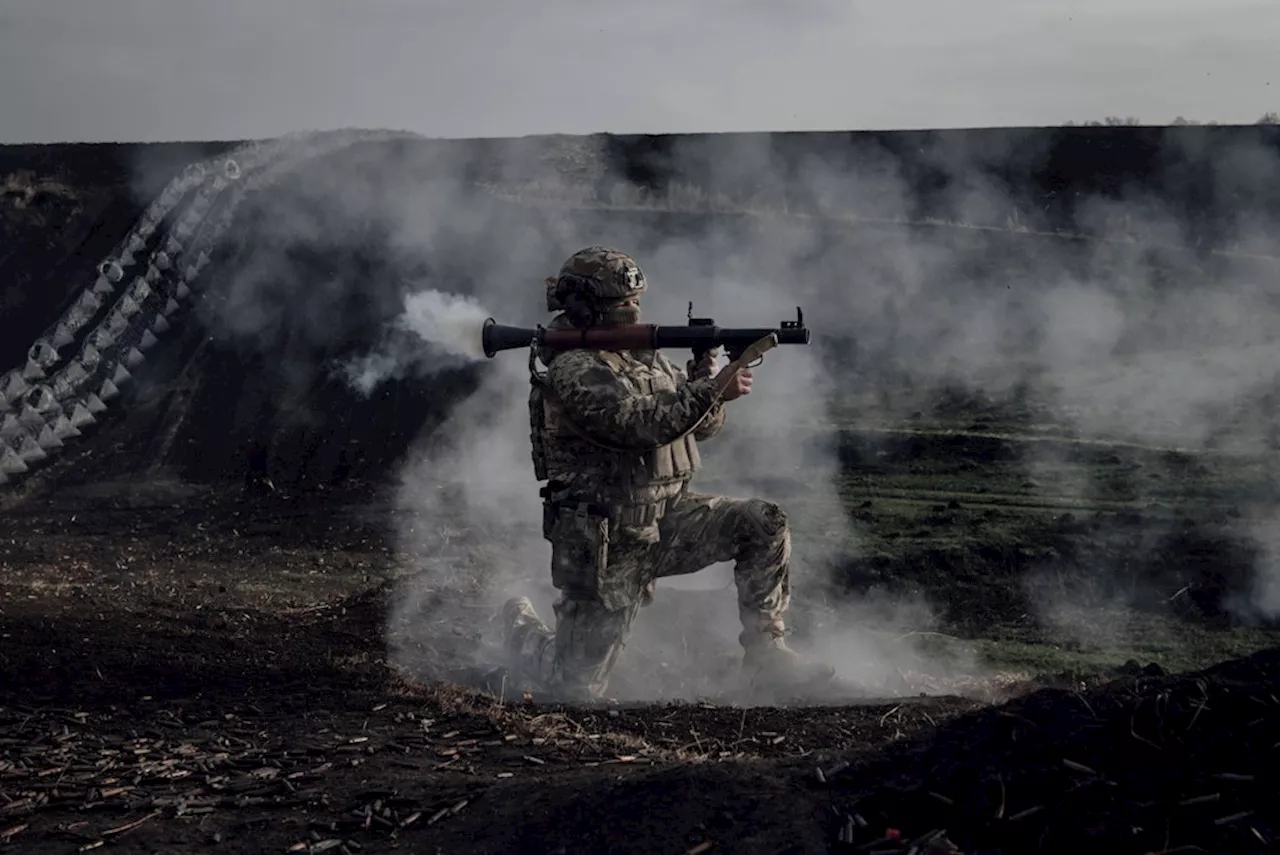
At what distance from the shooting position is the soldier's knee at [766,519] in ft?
24.5

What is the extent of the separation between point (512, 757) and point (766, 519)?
2.19m

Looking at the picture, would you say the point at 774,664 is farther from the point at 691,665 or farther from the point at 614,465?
the point at 614,465

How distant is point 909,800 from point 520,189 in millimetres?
17125

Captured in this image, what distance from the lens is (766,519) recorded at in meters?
7.48

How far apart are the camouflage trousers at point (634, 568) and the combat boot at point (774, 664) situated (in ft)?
0.10

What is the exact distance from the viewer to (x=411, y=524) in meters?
12.4

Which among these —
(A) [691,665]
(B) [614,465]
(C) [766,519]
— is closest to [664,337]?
(B) [614,465]

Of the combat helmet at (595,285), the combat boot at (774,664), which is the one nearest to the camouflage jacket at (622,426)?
the combat helmet at (595,285)

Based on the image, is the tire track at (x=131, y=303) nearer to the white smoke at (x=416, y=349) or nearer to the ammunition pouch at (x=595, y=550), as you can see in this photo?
the white smoke at (x=416, y=349)

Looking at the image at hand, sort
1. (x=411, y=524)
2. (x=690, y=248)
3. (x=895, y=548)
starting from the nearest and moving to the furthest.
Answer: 1. (x=895, y=548)
2. (x=411, y=524)
3. (x=690, y=248)

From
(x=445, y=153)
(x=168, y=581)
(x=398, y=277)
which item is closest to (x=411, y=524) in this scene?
(x=168, y=581)

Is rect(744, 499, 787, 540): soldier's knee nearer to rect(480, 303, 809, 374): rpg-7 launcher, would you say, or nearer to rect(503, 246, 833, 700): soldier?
rect(503, 246, 833, 700): soldier

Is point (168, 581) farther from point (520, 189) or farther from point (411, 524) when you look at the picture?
point (520, 189)

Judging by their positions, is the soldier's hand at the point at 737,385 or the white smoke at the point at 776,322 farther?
the white smoke at the point at 776,322
